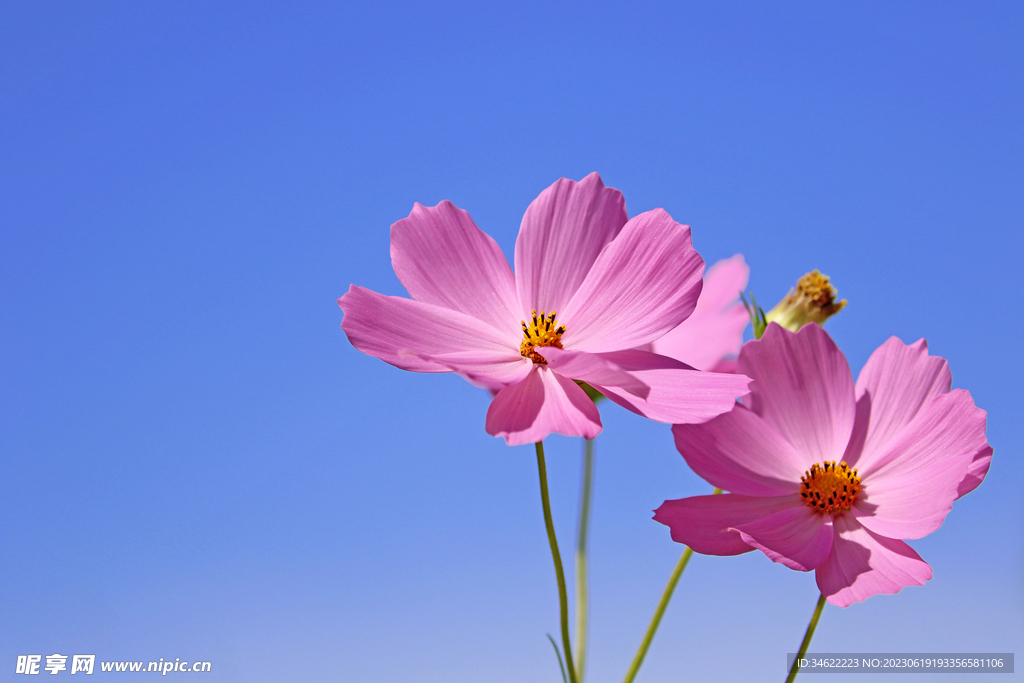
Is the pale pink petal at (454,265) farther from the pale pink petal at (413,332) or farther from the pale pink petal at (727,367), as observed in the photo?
the pale pink petal at (727,367)

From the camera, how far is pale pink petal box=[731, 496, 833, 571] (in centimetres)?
65

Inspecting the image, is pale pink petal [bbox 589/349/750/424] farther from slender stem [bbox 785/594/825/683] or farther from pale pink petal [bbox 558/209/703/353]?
slender stem [bbox 785/594/825/683]

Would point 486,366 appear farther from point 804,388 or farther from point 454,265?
point 804,388

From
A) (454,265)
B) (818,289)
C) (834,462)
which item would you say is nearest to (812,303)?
(818,289)

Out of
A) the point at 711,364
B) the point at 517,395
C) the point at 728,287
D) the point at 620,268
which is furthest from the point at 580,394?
the point at 728,287

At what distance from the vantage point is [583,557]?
106cm

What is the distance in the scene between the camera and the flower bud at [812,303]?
1.14 m

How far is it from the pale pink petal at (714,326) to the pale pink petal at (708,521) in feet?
1.20

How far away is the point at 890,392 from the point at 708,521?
10.7 inches

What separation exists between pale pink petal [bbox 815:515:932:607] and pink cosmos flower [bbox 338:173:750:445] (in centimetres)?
19

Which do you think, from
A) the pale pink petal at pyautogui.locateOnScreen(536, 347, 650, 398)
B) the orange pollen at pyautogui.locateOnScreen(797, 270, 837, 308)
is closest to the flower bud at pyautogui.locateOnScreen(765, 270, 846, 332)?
the orange pollen at pyautogui.locateOnScreen(797, 270, 837, 308)

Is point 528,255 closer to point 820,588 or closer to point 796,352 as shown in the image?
point 796,352

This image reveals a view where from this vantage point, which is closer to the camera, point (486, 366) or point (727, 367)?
point (486, 366)

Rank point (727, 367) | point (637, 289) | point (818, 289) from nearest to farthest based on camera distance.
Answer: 1. point (637, 289)
2. point (727, 367)
3. point (818, 289)
